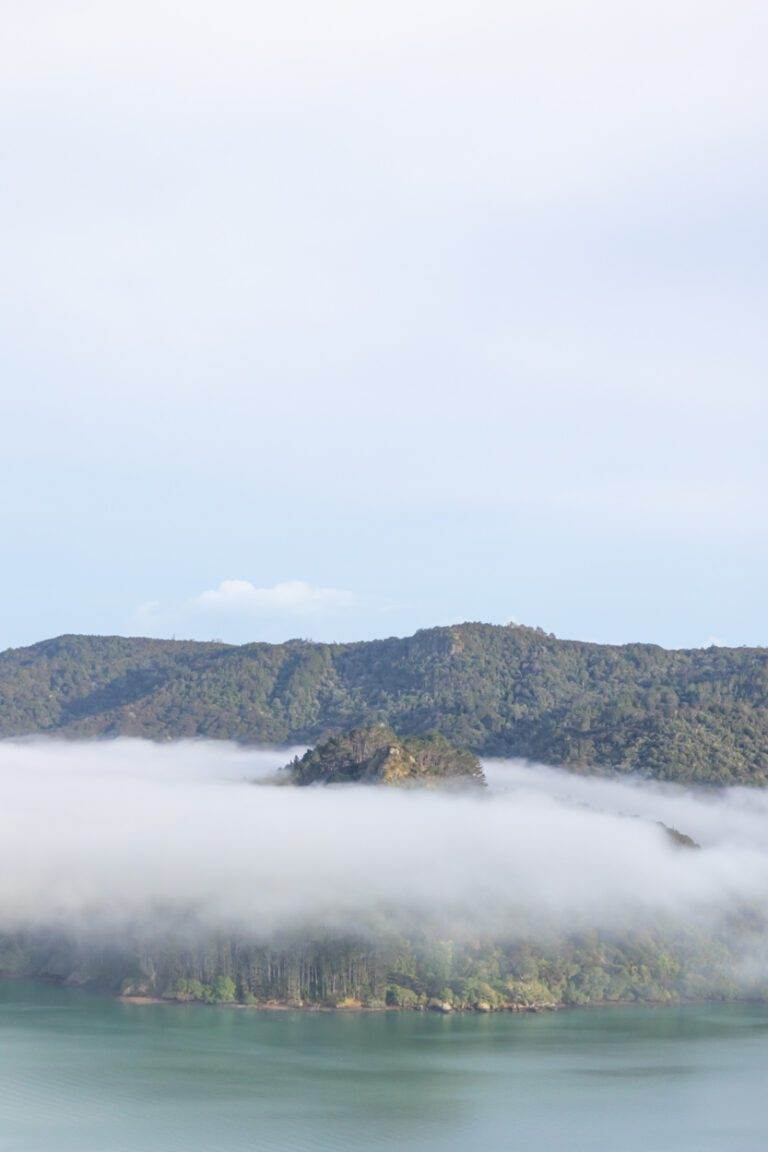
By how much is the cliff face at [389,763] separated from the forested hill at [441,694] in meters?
20.2

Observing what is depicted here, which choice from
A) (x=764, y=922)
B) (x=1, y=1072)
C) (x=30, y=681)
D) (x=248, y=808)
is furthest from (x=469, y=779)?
(x=30, y=681)

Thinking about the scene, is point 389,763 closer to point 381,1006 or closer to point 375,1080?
point 381,1006

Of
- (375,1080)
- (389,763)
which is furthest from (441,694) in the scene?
(375,1080)

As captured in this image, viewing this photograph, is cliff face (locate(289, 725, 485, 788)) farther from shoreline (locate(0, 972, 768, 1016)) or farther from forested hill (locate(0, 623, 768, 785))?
shoreline (locate(0, 972, 768, 1016))

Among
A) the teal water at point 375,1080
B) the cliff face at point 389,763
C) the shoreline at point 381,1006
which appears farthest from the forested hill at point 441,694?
the teal water at point 375,1080

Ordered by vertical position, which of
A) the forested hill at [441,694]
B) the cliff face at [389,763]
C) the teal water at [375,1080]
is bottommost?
the teal water at [375,1080]

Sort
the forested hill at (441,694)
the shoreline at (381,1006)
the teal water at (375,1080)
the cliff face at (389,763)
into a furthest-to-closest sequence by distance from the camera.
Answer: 1. the forested hill at (441,694)
2. the cliff face at (389,763)
3. the shoreline at (381,1006)
4. the teal water at (375,1080)

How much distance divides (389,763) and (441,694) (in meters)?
61.2

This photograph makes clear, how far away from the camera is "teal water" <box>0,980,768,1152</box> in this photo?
51250mm

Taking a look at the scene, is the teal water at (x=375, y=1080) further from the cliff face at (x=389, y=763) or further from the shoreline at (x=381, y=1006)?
the cliff face at (x=389, y=763)

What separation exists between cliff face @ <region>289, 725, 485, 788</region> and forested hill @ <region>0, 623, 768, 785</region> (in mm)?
20178

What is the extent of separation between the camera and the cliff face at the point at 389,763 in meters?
101

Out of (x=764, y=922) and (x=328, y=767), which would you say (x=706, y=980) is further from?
(x=328, y=767)

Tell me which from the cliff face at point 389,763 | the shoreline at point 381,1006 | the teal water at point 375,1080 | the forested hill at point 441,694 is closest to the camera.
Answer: the teal water at point 375,1080
